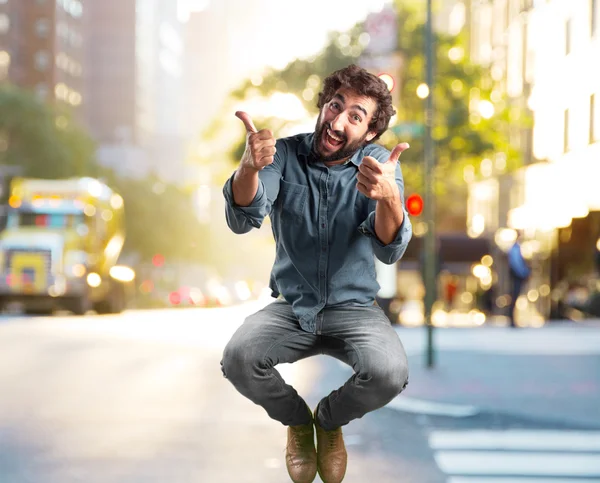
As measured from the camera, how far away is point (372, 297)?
419cm

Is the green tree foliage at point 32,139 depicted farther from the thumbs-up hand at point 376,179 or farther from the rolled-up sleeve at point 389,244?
the thumbs-up hand at point 376,179

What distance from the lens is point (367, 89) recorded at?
12.5 ft

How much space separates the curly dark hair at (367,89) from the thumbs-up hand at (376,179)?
21 cm

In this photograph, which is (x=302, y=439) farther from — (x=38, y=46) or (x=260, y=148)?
(x=38, y=46)

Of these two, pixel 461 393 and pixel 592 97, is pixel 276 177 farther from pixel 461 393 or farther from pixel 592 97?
pixel 592 97

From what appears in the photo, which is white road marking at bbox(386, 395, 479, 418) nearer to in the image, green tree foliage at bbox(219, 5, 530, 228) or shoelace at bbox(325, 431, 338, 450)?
shoelace at bbox(325, 431, 338, 450)

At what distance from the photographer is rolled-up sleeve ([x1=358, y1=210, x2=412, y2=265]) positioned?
377cm

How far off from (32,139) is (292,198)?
64.0m

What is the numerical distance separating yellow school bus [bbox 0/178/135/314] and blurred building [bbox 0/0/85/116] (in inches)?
3191

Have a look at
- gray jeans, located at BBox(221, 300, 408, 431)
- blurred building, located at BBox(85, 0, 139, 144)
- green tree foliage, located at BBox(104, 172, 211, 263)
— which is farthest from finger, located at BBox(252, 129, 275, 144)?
blurred building, located at BBox(85, 0, 139, 144)

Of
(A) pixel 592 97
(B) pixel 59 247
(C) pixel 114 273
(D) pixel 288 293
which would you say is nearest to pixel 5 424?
(D) pixel 288 293

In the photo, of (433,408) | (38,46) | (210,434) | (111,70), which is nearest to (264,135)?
(210,434)

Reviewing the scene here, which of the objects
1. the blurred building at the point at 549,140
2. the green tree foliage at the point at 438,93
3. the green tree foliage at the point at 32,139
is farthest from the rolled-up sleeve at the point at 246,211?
the green tree foliage at the point at 32,139

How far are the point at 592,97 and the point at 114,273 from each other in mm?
13535
